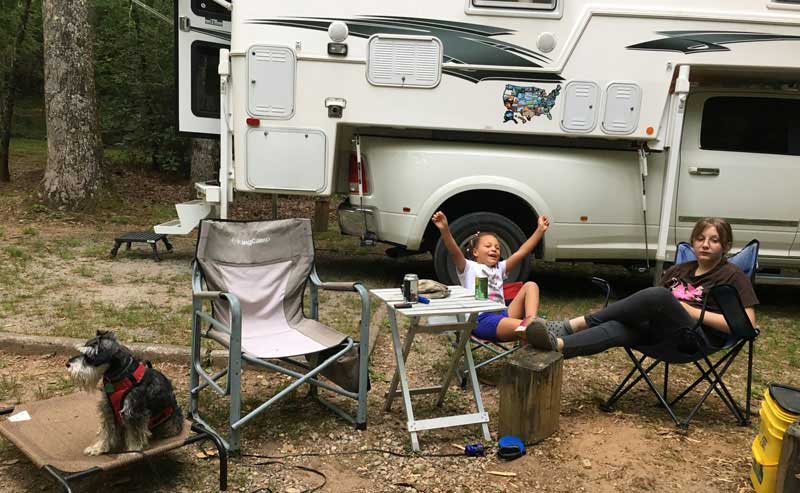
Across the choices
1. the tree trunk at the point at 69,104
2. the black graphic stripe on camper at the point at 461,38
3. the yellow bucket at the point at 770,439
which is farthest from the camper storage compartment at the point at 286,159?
the tree trunk at the point at 69,104

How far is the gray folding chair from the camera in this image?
301 cm

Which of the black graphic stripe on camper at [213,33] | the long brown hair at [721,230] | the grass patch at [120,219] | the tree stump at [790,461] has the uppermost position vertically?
the black graphic stripe on camper at [213,33]

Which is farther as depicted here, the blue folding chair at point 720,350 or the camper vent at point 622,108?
the camper vent at point 622,108

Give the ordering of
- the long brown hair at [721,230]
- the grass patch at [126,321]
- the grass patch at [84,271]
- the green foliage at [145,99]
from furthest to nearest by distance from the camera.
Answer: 1. the green foliage at [145,99]
2. the grass patch at [84,271]
3. the grass patch at [126,321]
4. the long brown hair at [721,230]

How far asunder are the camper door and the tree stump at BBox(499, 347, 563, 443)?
4.23 m

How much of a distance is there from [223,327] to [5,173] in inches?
360

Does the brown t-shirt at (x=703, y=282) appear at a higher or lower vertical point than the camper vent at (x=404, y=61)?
lower

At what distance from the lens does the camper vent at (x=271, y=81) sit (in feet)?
17.1

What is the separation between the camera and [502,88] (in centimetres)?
527

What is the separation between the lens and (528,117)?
5289mm

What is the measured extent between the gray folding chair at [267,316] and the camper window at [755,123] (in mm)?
3665

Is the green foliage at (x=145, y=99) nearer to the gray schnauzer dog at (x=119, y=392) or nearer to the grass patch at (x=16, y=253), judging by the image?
the grass patch at (x=16, y=253)

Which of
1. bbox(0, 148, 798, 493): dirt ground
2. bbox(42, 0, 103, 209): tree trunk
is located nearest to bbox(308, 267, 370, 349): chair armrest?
bbox(0, 148, 798, 493): dirt ground

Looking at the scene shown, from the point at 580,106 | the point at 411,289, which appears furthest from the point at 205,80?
the point at 411,289
